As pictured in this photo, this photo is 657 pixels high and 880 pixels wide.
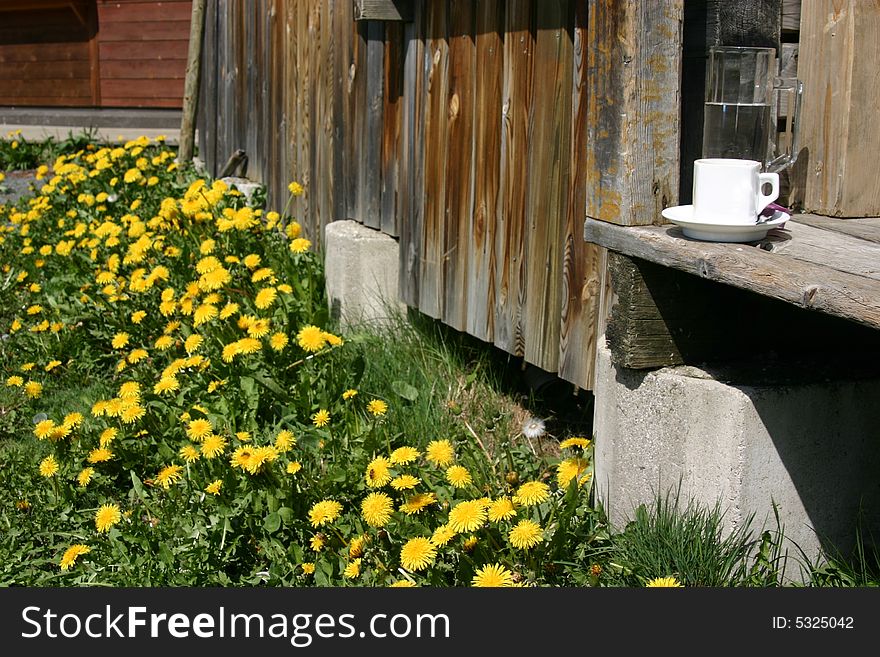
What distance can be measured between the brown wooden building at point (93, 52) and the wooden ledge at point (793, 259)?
11.2 m

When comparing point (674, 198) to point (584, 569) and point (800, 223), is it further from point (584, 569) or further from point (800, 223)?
point (584, 569)

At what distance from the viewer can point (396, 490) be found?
3.07 metres

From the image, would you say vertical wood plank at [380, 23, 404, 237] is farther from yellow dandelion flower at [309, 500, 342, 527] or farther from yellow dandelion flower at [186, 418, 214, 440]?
yellow dandelion flower at [309, 500, 342, 527]

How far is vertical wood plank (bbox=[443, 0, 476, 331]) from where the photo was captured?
13.0 feet

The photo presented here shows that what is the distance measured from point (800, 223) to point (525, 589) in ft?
3.56

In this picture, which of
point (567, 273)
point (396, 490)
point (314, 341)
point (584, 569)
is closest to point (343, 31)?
point (314, 341)

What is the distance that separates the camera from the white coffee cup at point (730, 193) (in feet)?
7.98

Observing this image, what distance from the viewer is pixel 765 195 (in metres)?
2.52

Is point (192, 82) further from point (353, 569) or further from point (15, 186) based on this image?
point (353, 569)

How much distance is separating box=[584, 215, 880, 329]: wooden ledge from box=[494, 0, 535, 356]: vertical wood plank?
0.86 metres

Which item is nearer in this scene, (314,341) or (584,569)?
(584,569)

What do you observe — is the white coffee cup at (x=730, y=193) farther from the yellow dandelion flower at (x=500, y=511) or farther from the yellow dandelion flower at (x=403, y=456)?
the yellow dandelion flower at (x=403, y=456)

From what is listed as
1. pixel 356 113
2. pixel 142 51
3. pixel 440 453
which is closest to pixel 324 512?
pixel 440 453

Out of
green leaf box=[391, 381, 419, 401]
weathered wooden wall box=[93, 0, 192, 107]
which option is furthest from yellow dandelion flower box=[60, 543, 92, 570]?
weathered wooden wall box=[93, 0, 192, 107]
